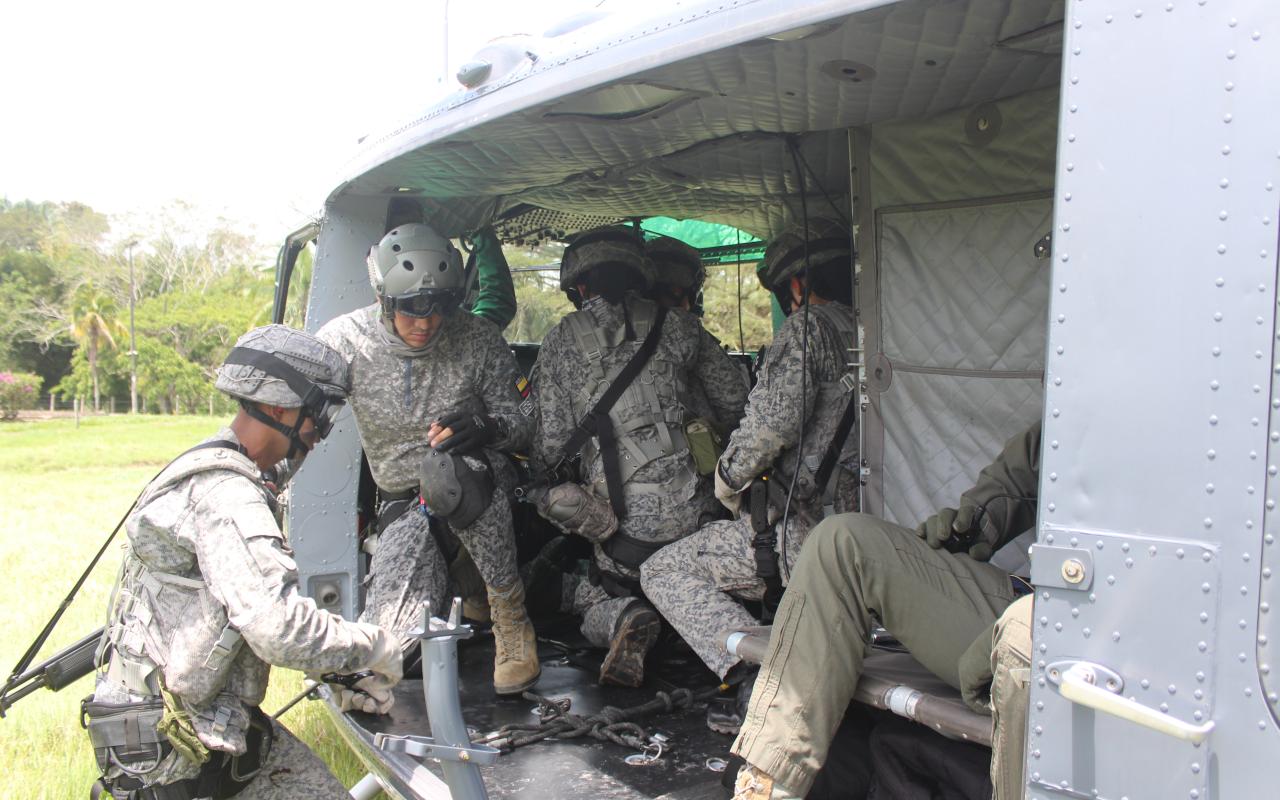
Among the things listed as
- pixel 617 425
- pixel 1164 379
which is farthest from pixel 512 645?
pixel 1164 379

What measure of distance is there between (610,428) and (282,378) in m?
1.84

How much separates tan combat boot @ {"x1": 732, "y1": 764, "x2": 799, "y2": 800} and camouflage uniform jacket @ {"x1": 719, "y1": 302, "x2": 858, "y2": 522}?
1359mm

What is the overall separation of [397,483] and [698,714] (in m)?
1.48

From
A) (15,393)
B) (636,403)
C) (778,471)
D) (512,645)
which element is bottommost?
(15,393)

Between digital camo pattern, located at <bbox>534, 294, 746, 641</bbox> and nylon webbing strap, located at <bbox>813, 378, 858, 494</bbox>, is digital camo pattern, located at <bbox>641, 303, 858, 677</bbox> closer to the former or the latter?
nylon webbing strap, located at <bbox>813, 378, 858, 494</bbox>

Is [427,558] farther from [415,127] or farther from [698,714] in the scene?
[415,127]

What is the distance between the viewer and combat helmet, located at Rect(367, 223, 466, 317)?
11.9ft

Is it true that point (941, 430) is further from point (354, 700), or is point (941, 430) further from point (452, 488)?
point (354, 700)

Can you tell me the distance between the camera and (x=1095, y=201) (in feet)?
5.24

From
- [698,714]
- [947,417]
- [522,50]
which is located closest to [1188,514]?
[947,417]

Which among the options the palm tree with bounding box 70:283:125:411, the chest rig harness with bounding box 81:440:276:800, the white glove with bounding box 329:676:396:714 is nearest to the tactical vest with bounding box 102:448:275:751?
the chest rig harness with bounding box 81:440:276:800

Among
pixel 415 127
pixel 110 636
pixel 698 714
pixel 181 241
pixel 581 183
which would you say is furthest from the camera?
pixel 181 241

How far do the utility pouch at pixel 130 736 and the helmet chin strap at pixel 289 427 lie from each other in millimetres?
695

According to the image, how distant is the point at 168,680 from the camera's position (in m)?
2.35
